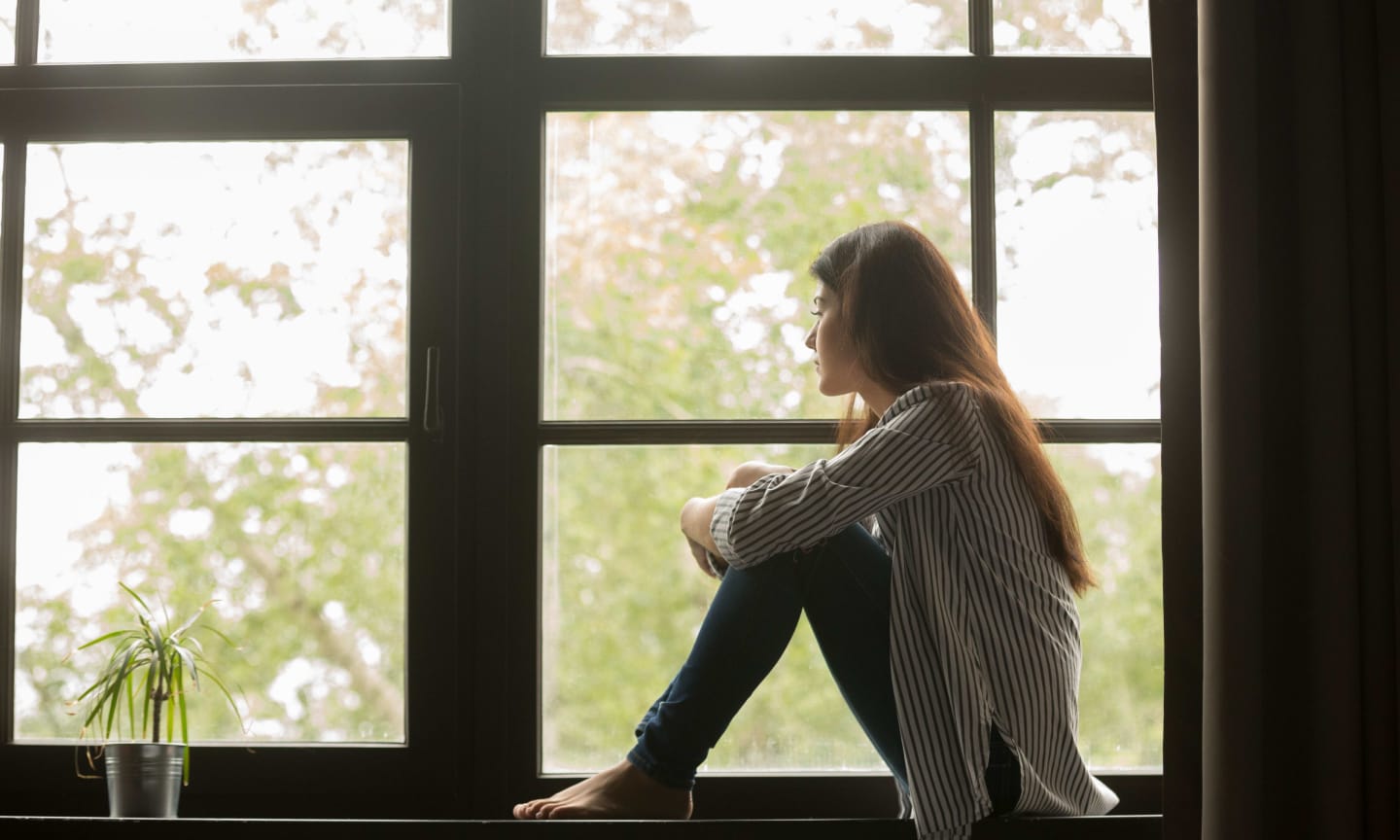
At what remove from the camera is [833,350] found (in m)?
1.65

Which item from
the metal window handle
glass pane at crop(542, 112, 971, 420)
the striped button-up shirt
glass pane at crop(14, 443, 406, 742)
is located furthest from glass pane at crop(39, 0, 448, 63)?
the striped button-up shirt

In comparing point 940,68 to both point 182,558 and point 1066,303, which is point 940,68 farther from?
point 182,558

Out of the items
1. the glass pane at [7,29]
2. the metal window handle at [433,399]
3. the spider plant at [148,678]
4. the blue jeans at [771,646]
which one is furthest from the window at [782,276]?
the glass pane at [7,29]

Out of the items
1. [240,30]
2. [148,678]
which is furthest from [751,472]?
[240,30]

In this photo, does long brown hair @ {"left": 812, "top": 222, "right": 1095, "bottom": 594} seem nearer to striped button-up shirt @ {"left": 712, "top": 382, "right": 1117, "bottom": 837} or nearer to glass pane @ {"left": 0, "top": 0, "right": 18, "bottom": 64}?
striped button-up shirt @ {"left": 712, "top": 382, "right": 1117, "bottom": 837}

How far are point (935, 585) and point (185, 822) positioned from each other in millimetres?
937

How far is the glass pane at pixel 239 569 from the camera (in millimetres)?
1840

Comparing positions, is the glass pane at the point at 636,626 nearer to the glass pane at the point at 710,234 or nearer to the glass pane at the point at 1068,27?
the glass pane at the point at 710,234

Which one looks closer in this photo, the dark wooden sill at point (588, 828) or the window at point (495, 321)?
the dark wooden sill at point (588, 828)

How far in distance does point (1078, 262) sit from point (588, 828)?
1.08 meters

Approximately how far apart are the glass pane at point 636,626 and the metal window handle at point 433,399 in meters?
0.16

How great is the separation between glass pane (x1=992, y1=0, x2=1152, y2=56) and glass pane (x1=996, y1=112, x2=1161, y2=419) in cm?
10

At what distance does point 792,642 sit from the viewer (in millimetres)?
1848

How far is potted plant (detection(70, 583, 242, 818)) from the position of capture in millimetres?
1620
